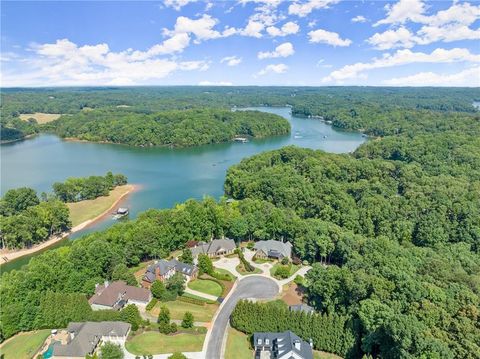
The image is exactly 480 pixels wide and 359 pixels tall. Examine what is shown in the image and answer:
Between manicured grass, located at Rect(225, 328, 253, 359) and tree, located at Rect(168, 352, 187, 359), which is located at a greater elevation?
tree, located at Rect(168, 352, 187, 359)

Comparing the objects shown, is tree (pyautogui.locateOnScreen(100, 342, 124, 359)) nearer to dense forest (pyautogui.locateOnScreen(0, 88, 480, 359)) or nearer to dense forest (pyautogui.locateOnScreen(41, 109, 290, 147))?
dense forest (pyautogui.locateOnScreen(0, 88, 480, 359))

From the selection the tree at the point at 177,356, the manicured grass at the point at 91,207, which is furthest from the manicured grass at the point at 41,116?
the tree at the point at 177,356

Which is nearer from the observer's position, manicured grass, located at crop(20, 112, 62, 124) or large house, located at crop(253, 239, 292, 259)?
large house, located at crop(253, 239, 292, 259)

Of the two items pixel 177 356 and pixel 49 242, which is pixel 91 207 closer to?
pixel 49 242

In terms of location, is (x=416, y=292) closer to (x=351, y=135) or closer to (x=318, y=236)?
(x=318, y=236)

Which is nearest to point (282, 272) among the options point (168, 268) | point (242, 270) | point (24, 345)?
point (242, 270)

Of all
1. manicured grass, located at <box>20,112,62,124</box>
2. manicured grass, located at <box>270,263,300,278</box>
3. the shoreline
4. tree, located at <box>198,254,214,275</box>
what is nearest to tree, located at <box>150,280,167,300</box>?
tree, located at <box>198,254,214,275</box>

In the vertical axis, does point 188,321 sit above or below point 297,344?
below
